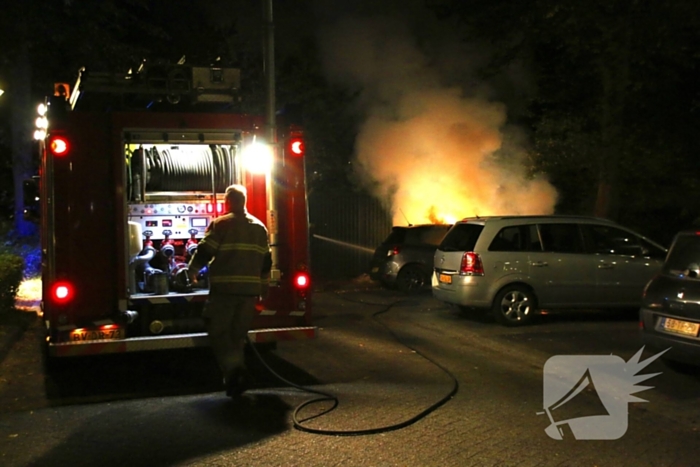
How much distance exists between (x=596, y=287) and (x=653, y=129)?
240 inches

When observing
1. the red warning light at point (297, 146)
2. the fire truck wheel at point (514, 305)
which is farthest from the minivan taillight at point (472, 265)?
the red warning light at point (297, 146)

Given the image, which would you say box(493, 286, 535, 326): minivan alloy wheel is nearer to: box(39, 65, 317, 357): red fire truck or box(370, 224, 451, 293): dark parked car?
box(39, 65, 317, 357): red fire truck

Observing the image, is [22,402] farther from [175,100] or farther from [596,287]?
[596,287]

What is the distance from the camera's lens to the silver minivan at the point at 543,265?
A: 1052 cm

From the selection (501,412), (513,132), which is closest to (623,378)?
(501,412)

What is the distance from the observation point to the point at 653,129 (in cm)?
1530

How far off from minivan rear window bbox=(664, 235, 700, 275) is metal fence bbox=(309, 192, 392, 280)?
11.4 m

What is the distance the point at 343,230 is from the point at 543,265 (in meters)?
8.76

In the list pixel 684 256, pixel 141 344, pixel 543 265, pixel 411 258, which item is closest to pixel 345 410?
pixel 141 344

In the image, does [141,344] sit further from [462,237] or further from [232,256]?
[462,237]

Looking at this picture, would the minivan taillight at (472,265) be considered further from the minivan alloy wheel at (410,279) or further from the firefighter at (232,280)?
the firefighter at (232,280)

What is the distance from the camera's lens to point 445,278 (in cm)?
1100

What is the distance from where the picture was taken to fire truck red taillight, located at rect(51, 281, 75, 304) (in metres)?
6.54

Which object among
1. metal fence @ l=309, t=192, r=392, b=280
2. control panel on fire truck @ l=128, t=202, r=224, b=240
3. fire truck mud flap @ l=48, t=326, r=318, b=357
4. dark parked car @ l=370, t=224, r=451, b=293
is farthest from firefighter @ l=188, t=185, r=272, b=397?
metal fence @ l=309, t=192, r=392, b=280
